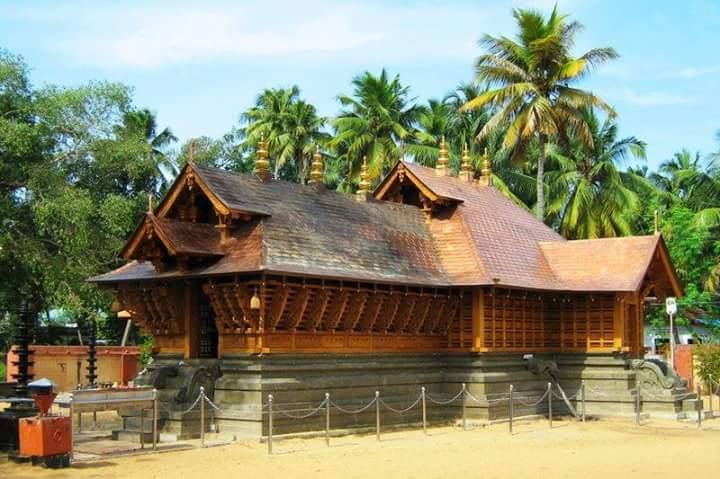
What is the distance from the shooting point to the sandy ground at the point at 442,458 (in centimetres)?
1511

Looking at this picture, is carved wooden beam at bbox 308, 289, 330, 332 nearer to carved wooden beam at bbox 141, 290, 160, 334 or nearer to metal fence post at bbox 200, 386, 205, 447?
metal fence post at bbox 200, 386, 205, 447

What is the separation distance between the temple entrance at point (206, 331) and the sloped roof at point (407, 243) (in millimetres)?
1459

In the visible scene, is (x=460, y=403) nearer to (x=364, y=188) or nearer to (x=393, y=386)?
(x=393, y=386)

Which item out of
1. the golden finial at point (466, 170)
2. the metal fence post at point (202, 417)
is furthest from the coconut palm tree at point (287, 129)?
the metal fence post at point (202, 417)

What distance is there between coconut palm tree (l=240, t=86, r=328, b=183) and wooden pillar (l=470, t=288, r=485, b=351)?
27.8 metres

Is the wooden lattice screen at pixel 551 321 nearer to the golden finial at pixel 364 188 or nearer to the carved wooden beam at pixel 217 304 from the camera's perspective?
the golden finial at pixel 364 188

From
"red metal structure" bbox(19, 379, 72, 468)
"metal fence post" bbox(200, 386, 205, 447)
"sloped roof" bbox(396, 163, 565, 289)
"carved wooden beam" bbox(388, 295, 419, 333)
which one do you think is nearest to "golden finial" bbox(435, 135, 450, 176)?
"sloped roof" bbox(396, 163, 565, 289)

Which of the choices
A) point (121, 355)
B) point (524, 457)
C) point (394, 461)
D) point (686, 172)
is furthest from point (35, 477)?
point (686, 172)

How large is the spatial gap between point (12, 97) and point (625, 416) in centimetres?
2730

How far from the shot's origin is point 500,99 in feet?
120

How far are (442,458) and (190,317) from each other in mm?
7140

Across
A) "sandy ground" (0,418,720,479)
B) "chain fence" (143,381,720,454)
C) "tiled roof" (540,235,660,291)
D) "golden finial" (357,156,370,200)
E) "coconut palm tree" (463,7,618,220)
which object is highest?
"coconut palm tree" (463,7,618,220)

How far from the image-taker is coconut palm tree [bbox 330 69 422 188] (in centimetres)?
4619

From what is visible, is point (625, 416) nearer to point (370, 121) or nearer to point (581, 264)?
point (581, 264)
